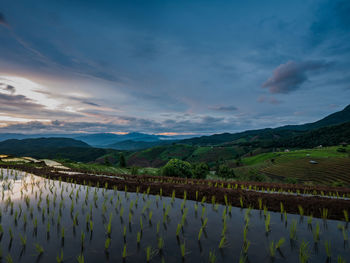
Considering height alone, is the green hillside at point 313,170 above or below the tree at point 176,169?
below

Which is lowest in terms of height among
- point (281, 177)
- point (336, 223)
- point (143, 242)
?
point (281, 177)

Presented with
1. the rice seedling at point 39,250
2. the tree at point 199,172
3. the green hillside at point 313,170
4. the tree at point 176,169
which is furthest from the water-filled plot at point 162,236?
the green hillside at point 313,170

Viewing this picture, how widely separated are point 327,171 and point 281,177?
19.3m

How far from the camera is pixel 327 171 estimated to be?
263ft

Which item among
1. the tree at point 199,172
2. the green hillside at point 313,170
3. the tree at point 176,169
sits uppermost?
the tree at point 176,169

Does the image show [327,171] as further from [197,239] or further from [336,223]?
[197,239]

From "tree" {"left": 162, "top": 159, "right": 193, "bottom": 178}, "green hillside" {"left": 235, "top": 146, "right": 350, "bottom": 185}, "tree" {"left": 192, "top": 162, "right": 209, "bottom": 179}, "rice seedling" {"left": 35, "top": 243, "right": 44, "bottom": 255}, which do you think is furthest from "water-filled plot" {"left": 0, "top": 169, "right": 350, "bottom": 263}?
"green hillside" {"left": 235, "top": 146, "right": 350, "bottom": 185}

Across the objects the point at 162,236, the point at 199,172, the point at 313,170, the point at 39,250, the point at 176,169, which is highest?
the point at 39,250

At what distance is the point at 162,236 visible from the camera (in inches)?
290

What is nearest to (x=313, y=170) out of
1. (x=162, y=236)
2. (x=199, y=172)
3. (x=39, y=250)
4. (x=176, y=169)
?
(x=199, y=172)

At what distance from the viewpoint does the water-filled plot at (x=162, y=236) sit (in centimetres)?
612

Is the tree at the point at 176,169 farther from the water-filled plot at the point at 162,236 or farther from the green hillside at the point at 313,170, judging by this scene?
the green hillside at the point at 313,170

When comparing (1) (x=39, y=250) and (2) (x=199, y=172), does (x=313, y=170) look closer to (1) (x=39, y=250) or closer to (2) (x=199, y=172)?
(2) (x=199, y=172)

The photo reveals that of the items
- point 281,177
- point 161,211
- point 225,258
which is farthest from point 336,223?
point 281,177
